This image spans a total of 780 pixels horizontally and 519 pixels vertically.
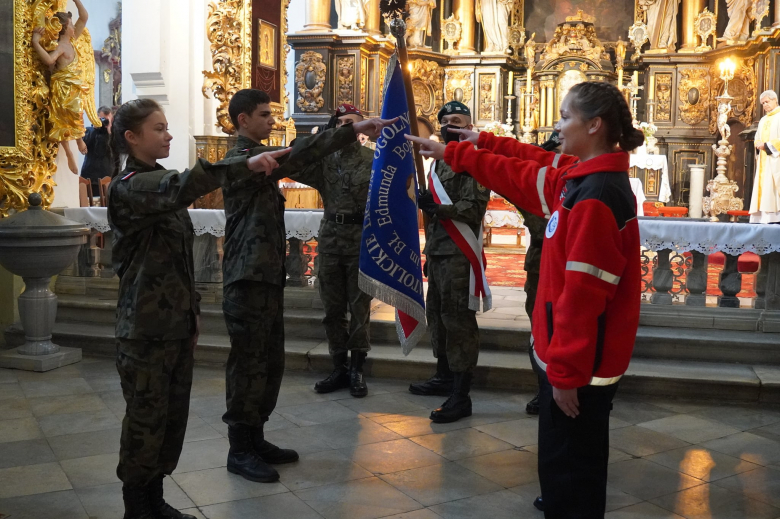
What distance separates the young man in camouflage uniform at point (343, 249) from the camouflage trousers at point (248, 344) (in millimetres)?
1351

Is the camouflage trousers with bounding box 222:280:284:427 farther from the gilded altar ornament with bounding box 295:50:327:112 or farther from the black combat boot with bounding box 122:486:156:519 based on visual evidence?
the gilded altar ornament with bounding box 295:50:327:112

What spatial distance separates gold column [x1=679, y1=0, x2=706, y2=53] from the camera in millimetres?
17141

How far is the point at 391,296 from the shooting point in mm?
4434

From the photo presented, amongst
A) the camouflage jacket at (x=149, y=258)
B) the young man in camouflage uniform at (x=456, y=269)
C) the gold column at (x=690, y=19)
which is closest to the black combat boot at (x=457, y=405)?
the young man in camouflage uniform at (x=456, y=269)

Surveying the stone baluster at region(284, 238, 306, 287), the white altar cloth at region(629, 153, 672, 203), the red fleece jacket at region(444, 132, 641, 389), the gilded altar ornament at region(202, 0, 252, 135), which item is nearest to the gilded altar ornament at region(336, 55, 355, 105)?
the white altar cloth at region(629, 153, 672, 203)

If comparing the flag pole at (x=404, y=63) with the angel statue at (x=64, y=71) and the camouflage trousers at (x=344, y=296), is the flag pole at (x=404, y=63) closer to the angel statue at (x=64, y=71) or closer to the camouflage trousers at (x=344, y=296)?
→ the camouflage trousers at (x=344, y=296)

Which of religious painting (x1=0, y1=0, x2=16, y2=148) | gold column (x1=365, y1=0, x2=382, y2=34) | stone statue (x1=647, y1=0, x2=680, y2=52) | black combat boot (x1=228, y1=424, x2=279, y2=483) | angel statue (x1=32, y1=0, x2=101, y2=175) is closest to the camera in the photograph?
black combat boot (x1=228, y1=424, x2=279, y2=483)

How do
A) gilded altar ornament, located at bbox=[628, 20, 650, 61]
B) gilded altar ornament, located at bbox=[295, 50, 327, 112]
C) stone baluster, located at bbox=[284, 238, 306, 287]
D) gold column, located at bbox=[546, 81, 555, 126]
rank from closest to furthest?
1. stone baluster, located at bbox=[284, 238, 306, 287]
2. gilded altar ornament, located at bbox=[295, 50, 327, 112]
3. gilded altar ornament, located at bbox=[628, 20, 650, 61]
4. gold column, located at bbox=[546, 81, 555, 126]

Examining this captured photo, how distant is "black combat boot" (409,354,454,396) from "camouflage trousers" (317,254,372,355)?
1.46 ft

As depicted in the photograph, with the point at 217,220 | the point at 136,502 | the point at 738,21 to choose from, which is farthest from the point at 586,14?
the point at 136,502

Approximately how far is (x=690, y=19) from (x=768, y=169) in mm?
8128

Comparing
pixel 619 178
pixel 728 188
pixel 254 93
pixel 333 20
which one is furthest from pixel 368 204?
pixel 333 20

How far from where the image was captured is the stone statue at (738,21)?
16062 millimetres

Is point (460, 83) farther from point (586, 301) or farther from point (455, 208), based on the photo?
point (586, 301)
